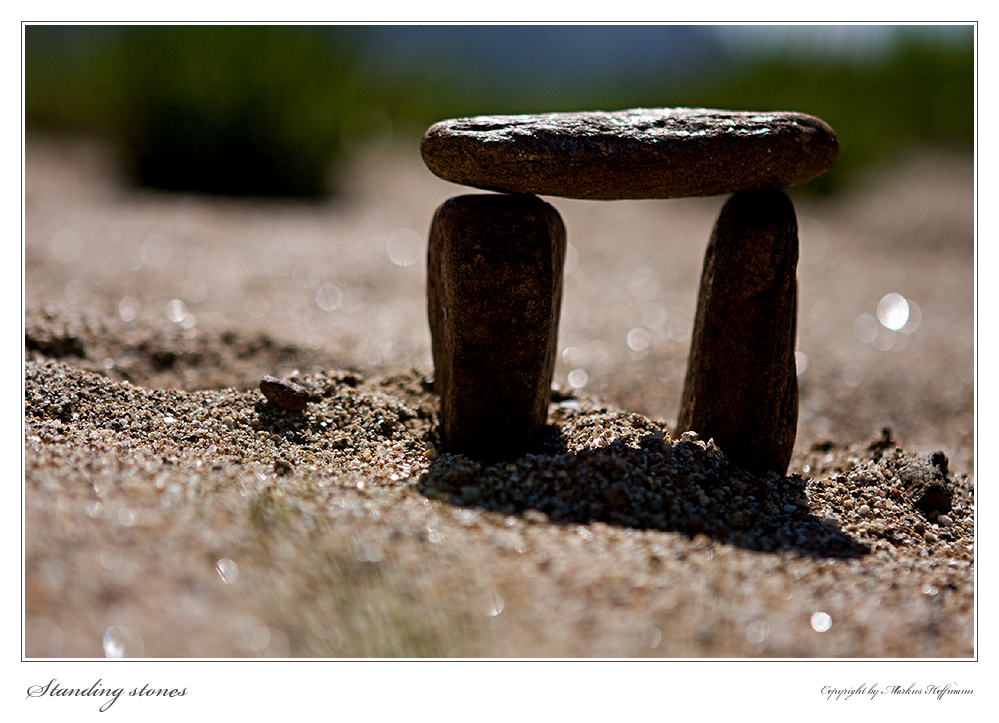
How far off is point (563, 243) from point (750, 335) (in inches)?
24.2

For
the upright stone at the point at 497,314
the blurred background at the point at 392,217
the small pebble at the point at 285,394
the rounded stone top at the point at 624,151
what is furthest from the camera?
the blurred background at the point at 392,217

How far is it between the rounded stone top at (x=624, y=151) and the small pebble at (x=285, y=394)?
0.86 metres

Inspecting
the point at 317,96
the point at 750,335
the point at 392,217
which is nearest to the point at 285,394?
the point at 750,335

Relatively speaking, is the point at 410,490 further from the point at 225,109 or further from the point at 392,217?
the point at 225,109

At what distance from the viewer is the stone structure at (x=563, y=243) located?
229 centimetres

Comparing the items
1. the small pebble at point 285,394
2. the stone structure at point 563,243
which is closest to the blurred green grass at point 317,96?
the small pebble at point 285,394

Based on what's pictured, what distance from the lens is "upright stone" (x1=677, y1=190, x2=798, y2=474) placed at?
8.23 ft

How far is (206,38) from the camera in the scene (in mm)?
6266

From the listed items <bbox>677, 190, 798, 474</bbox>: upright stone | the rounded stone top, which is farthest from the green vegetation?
<bbox>677, 190, 798, 474</bbox>: upright stone

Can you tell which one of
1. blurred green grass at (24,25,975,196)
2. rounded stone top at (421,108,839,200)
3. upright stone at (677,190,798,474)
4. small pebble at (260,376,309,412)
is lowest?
small pebble at (260,376,309,412)

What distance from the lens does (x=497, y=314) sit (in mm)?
2471

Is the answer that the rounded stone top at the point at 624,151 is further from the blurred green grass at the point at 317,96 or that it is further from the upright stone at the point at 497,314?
the blurred green grass at the point at 317,96

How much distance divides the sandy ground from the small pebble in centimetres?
4

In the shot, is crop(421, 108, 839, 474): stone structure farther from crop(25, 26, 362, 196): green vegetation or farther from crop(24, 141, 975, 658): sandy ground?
crop(25, 26, 362, 196): green vegetation
